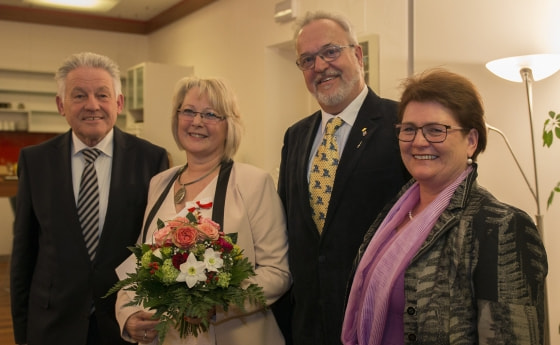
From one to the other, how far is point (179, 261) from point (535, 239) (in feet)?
3.60

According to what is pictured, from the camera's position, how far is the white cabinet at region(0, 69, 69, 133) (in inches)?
394

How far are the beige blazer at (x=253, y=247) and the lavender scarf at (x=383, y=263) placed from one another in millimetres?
420

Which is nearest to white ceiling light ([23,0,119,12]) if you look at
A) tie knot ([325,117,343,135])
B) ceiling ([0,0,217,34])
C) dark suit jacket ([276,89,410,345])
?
ceiling ([0,0,217,34])

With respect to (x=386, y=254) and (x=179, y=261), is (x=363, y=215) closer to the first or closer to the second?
(x=386, y=254)

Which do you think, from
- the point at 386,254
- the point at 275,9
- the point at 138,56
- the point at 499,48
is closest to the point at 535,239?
the point at 386,254

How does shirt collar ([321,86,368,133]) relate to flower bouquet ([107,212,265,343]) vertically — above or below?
above

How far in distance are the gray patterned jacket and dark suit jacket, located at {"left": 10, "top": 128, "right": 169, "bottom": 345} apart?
4.73ft

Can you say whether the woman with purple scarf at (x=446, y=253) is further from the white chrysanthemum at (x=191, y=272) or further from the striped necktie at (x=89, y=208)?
the striped necktie at (x=89, y=208)

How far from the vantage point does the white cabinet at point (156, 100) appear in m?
8.88

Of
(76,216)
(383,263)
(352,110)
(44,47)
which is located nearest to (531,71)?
(352,110)

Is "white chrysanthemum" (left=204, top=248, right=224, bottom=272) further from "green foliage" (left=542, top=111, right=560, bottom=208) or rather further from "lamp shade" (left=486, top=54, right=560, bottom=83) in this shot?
"lamp shade" (left=486, top=54, right=560, bottom=83)

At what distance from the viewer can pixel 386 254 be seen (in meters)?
1.90

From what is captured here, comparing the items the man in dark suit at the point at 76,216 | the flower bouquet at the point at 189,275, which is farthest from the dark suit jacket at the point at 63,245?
the flower bouquet at the point at 189,275

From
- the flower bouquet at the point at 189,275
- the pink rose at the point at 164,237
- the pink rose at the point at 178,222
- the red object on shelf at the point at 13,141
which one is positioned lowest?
the flower bouquet at the point at 189,275
